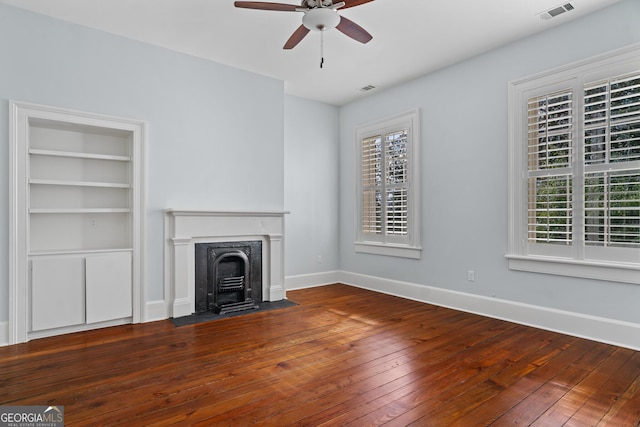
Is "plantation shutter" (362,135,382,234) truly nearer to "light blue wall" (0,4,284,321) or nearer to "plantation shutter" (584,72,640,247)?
"light blue wall" (0,4,284,321)

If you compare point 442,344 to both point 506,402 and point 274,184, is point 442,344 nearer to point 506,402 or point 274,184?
point 506,402

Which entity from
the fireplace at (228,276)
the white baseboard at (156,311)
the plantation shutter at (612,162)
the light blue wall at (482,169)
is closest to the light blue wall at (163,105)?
the white baseboard at (156,311)

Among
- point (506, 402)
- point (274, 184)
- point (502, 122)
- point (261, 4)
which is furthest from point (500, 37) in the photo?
point (506, 402)

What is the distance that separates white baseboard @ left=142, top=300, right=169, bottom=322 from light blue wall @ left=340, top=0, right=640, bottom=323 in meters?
3.04

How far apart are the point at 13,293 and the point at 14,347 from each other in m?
0.47

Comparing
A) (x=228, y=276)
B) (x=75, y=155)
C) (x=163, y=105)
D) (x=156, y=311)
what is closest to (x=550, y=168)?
(x=228, y=276)

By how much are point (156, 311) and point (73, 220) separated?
51.5 inches

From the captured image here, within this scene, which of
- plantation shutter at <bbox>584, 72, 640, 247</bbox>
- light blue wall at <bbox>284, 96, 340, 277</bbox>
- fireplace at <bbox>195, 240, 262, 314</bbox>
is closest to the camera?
plantation shutter at <bbox>584, 72, 640, 247</bbox>

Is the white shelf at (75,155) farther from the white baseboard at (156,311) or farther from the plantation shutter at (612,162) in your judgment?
the plantation shutter at (612,162)

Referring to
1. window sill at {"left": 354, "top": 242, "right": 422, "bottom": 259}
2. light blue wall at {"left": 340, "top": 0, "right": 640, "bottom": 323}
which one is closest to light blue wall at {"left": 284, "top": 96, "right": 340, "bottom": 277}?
window sill at {"left": 354, "top": 242, "right": 422, "bottom": 259}

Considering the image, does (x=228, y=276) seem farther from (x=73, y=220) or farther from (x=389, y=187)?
(x=389, y=187)

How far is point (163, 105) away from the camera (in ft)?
13.7

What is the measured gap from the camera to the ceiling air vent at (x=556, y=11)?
10.7ft

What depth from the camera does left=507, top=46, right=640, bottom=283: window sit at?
10.3 feet
